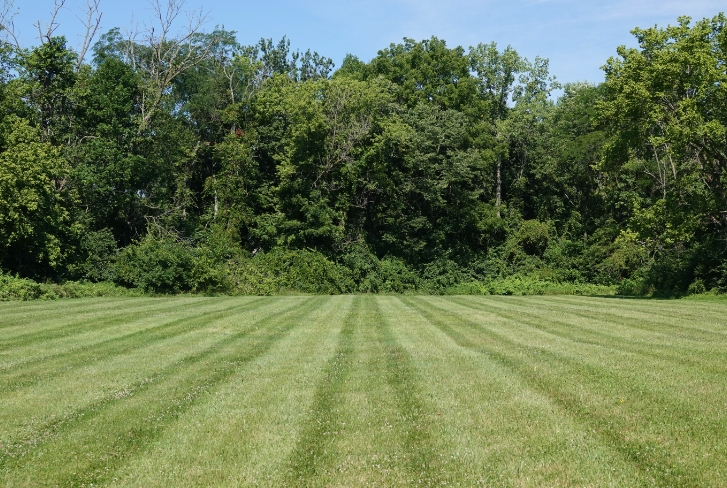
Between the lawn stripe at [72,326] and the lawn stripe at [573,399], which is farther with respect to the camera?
the lawn stripe at [72,326]

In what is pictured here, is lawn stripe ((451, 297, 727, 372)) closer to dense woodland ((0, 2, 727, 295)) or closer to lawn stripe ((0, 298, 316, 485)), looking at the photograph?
lawn stripe ((0, 298, 316, 485))

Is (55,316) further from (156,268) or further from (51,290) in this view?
(156,268)

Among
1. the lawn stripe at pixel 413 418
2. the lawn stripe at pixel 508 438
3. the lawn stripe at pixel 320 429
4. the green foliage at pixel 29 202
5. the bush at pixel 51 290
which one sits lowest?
the bush at pixel 51 290

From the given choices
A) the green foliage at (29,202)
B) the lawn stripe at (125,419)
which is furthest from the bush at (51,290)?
the lawn stripe at (125,419)

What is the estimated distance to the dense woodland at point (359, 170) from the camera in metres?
29.1

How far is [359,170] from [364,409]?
34409 millimetres

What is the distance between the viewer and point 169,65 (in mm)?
40562

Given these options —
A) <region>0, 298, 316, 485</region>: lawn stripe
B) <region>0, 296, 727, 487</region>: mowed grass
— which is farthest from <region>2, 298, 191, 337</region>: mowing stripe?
<region>0, 298, 316, 485</region>: lawn stripe

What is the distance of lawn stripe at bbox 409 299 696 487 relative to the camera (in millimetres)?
5363

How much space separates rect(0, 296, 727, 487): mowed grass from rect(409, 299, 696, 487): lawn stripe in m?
0.03

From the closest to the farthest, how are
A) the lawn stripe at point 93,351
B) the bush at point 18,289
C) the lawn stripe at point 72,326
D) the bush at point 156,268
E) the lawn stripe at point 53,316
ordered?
the lawn stripe at point 93,351 < the lawn stripe at point 72,326 < the lawn stripe at point 53,316 < the bush at point 18,289 < the bush at point 156,268

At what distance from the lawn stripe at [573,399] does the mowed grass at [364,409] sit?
0.09ft

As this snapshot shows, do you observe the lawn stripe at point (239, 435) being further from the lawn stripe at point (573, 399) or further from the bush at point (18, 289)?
the bush at point (18, 289)

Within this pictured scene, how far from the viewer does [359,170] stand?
41094 mm
